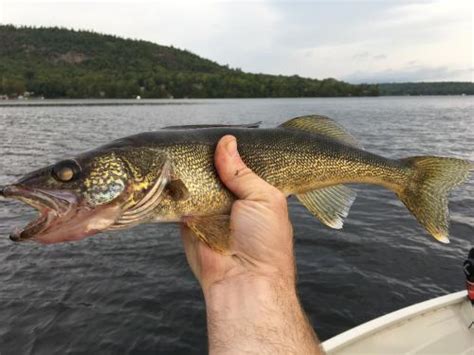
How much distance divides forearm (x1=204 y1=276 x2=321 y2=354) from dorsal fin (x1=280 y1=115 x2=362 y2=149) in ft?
6.16

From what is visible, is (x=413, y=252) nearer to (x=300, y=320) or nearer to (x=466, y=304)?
(x=466, y=304)

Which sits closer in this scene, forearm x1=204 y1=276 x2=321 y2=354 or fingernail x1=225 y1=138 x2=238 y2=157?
forearm x1=204 y1=276 x2=321 y2=354

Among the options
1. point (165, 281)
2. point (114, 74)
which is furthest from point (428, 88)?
point (165, 281)

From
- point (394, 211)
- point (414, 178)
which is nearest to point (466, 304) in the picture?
point (414, 178)

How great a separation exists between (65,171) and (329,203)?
116 inches

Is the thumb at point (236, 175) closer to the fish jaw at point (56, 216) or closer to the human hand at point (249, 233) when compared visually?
the human hand at point (249, 233)

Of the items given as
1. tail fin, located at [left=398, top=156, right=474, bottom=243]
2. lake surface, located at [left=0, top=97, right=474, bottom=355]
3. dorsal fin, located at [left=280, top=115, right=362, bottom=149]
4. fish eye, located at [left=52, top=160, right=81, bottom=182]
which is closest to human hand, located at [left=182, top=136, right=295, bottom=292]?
dorsal fin, located at [left=280, top=115, right=362, bottom=149]

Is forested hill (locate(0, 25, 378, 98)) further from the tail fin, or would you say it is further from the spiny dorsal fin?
the tail fin

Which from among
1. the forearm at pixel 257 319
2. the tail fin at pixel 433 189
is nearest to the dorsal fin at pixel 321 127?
the tail fin at pixel 433 189

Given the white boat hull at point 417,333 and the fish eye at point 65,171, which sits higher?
the fish eye at point 65,171

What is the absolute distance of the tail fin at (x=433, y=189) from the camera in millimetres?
5051

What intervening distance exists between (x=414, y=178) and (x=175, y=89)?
14346 cm

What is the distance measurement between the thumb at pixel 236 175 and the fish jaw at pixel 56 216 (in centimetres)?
110

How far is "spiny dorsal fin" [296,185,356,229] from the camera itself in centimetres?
493
